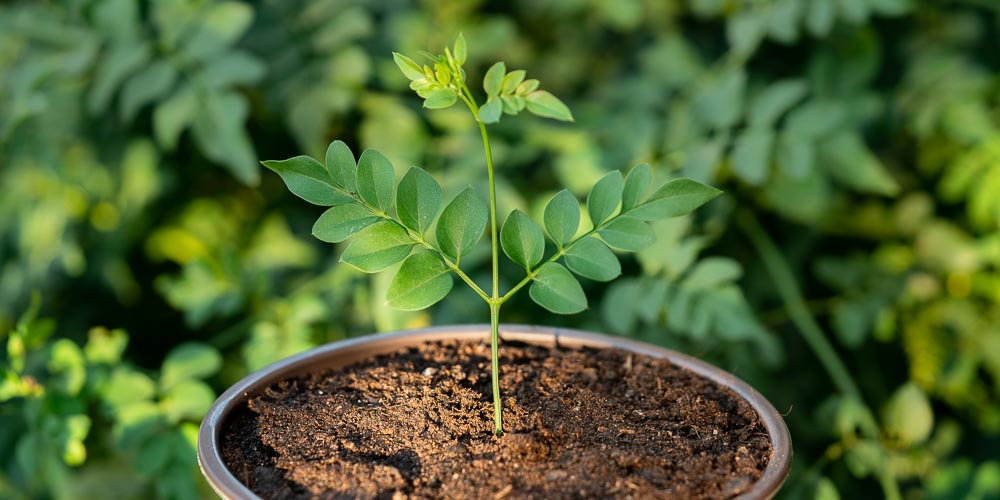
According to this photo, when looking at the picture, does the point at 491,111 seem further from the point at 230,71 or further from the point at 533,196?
the point at 533,196

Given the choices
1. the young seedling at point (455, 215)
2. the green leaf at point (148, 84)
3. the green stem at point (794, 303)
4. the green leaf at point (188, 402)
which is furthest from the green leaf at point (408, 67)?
the green stem at point (794, 303)

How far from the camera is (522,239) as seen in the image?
0.79 m

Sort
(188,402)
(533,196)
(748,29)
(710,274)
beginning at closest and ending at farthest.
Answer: (188,402)
(710,274)
(748,29)
(533,196)

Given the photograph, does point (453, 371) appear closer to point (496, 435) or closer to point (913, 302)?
point (496, 435)

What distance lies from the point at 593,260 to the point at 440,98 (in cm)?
19

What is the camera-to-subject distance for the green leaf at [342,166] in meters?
0.77

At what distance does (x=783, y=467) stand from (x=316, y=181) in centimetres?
45

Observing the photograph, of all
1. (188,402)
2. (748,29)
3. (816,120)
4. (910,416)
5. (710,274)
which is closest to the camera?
(188,402)

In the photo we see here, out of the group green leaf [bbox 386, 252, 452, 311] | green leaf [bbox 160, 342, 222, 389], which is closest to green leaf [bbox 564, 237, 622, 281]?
green leaf [bbox 386, 252, 452, 311]

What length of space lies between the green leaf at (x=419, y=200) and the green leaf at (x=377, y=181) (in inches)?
0.5

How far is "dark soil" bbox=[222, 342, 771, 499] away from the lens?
29.2 inches

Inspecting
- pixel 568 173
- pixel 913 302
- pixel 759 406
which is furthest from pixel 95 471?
pixel 913 302

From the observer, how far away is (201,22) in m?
1.55

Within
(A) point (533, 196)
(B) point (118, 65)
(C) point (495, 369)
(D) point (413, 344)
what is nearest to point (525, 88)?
(C) point (495, 369)
